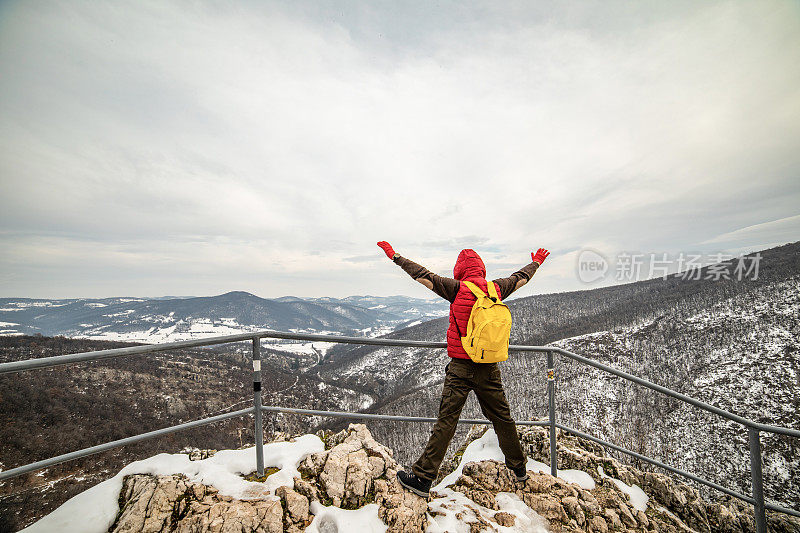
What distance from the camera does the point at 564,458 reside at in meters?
5.09

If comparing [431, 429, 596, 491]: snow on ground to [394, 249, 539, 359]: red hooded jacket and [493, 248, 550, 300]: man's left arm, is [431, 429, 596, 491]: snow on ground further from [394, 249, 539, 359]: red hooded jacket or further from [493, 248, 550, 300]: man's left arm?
[493, 248, 550, 300]: man's left arm

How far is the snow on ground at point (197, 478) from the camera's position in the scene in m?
2.67

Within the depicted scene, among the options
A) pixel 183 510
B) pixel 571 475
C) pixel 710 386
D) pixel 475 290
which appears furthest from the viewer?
pixel 710 386

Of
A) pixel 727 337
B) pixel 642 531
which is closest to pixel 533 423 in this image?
pixel 642 531

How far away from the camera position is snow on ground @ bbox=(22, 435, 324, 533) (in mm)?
2668

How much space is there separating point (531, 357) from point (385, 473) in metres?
118

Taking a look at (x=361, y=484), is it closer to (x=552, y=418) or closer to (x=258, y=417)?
(x=258, y=417)

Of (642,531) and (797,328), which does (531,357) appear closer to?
(797,328)

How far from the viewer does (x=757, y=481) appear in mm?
3482

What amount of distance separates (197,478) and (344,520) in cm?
164

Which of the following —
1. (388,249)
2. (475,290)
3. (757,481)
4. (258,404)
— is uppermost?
(388,249)

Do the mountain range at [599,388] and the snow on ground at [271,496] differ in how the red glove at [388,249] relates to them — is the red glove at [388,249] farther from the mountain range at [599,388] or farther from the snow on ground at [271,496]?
the mountain range at [599,388]

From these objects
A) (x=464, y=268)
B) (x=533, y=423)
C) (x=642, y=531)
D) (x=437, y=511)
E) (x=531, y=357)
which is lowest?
(x=531, y=357)

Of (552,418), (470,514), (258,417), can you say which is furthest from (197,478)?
(552,418)
